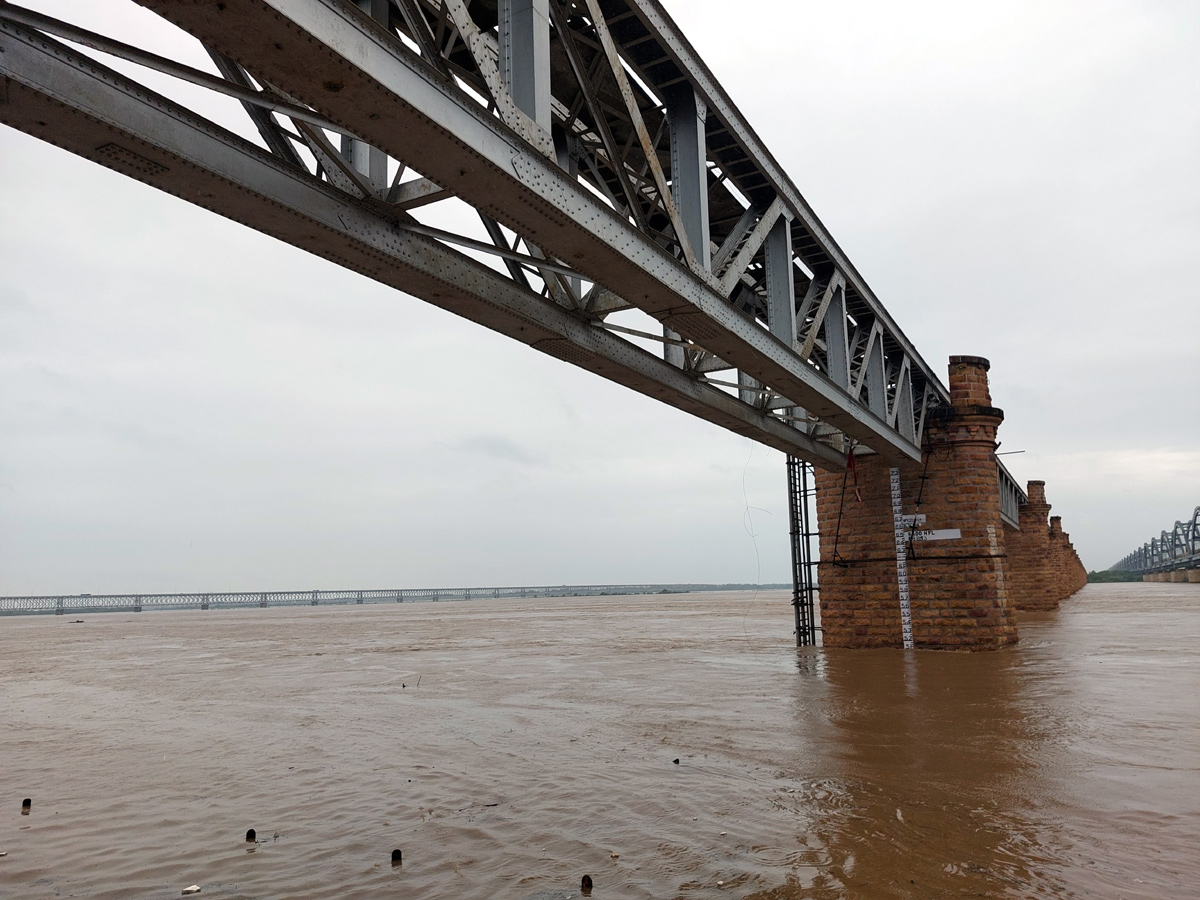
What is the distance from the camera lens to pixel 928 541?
46.1 feet

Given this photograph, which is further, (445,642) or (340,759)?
(445,642)

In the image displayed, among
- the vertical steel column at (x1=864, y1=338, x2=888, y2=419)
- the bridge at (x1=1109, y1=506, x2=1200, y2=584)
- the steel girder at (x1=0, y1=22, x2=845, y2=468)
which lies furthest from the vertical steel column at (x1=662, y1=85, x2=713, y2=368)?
the bridge at (x1=1109, y1=506, x2=1200, y2=584)

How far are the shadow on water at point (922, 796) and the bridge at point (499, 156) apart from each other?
138 inches

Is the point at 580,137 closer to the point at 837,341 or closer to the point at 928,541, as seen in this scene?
the point at 837,341

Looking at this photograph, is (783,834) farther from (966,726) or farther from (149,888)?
(966,726)

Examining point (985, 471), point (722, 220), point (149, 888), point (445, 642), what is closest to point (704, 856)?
point (149, 888)

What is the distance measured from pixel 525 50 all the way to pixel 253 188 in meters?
1.82

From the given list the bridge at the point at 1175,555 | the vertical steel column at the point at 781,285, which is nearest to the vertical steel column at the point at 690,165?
the vertical steel column at the point at 781,285

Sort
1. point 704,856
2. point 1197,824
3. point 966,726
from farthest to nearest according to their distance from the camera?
point 966,726
point 1197,824
point 704,856

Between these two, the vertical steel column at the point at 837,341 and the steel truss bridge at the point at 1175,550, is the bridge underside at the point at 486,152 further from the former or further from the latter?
the steel truss bridge at the point at 1175,550

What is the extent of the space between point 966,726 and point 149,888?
6.00 meters

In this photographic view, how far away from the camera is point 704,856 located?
364 cm

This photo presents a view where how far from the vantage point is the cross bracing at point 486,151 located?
3580 mm

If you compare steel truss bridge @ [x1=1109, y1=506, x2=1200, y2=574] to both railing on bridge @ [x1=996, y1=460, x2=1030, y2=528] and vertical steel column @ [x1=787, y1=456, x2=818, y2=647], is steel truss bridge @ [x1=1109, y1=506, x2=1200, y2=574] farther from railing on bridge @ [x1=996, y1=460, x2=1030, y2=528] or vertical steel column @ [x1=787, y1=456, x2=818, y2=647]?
vertical steel column @ [x1=787, y1=456, x2=818, y2=647]
